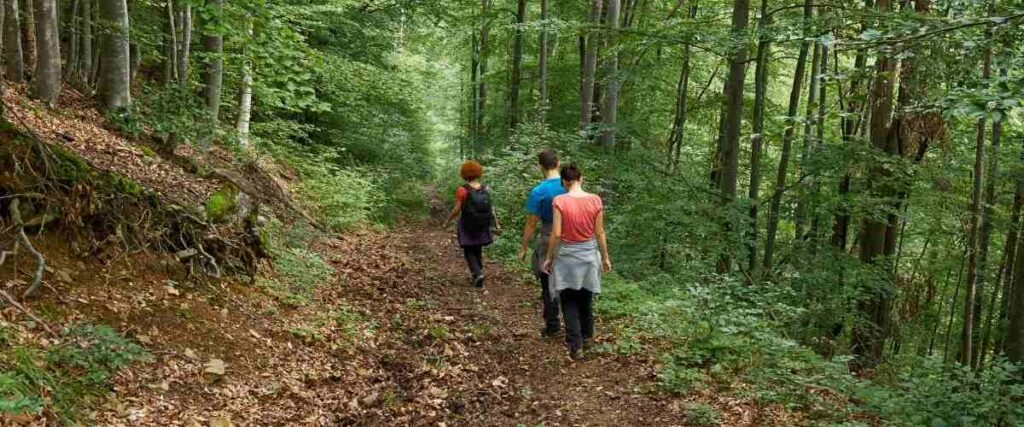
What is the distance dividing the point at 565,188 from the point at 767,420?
2981 millimetres

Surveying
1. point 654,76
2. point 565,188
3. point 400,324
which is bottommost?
point 400,324

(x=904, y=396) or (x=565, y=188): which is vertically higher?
(x=565, y=188)

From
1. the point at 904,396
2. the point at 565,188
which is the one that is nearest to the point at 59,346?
the point at 565,188

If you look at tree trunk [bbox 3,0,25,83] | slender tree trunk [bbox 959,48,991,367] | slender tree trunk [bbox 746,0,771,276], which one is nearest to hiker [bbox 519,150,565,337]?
slender tree trunk [bbox 746,0,771,276]

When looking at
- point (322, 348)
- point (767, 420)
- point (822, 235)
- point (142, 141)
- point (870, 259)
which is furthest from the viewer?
point (822, 235)

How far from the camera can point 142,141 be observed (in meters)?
8.98

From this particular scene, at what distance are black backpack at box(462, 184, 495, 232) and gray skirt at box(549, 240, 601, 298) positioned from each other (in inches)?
112

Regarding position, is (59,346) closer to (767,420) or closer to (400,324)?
(400,324)

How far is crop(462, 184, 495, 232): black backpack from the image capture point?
8.92 metres

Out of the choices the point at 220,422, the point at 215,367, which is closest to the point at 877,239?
the point at 215,367

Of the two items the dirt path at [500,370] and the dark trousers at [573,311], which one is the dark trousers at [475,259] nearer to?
the dirt path at [500,370]

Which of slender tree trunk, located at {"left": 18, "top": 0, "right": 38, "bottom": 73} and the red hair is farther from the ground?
slender tree trunk, located at {"left": 18, "top": 0, "right": 38, "bottom": 73}

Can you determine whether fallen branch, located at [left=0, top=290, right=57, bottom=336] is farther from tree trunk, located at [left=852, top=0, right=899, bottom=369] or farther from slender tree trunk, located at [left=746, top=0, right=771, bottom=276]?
tree trunk, located at [left=852, top=0, right=899, bottom=369]

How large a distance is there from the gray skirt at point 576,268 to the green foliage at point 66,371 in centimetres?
361
